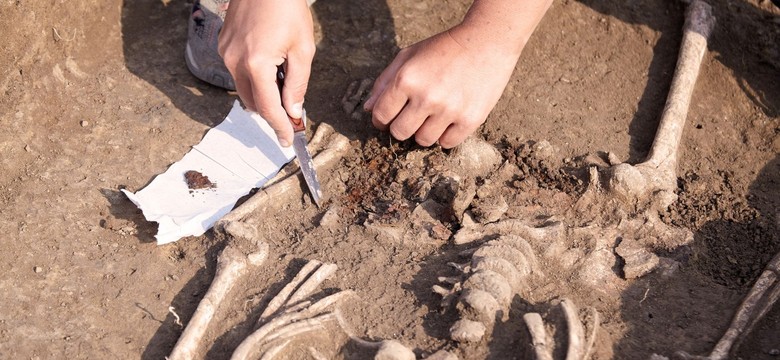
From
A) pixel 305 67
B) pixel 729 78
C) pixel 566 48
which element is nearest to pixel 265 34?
pixel 305 67

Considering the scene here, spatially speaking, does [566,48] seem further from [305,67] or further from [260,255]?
[260,255]

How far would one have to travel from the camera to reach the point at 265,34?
3.37 metres

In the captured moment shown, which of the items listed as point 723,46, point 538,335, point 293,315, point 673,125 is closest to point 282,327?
point 293,315

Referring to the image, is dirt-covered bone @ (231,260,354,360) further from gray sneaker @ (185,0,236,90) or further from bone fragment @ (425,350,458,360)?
gray sneaker @ (185,0,236,90)

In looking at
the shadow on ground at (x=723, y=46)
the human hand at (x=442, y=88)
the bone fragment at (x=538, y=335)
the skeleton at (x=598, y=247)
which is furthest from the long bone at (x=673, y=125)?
the bone fragment at (x=538, y=335)

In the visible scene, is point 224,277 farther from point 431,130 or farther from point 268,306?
point 431,130

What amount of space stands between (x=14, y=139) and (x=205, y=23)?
110 centimetres

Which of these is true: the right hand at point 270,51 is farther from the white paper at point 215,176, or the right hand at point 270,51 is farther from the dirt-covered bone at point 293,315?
the dirt-covered bone at point 293,315

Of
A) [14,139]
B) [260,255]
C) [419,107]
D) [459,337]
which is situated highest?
[419,107]

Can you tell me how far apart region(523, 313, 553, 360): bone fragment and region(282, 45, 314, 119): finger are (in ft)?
4.28

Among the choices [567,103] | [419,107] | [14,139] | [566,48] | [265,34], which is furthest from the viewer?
[566,48]

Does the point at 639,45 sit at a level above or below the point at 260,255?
above

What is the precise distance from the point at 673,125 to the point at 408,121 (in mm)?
1344

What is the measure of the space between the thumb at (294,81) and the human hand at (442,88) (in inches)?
14.8
